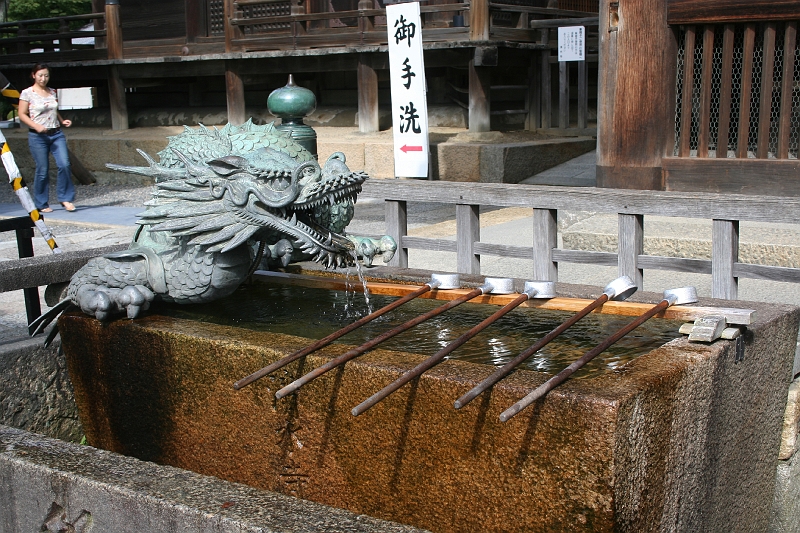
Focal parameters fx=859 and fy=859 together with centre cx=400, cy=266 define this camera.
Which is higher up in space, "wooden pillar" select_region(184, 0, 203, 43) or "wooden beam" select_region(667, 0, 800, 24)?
"wooden pillar" select_region(184, 0, 203, 43)

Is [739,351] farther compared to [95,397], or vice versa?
[95,397]

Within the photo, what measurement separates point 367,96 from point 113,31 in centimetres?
514

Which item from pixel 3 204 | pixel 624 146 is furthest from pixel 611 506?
pixel 3 204

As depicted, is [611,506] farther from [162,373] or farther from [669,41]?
[669,41]

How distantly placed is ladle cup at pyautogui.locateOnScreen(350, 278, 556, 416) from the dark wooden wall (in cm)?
1270

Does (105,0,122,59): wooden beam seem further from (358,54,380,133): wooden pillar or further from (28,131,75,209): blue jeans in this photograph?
(358,54,380,133): wooden pillar

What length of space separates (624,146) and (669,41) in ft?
3.05

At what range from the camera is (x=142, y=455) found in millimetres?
3053

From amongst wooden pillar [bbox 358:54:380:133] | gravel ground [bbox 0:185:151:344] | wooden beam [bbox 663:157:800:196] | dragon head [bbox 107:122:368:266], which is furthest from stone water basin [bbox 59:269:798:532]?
wooden pillar [bbox 358:54:380:133]

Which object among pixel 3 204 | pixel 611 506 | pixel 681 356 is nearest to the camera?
pixel 611 506

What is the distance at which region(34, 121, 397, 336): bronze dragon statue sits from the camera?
2893mm

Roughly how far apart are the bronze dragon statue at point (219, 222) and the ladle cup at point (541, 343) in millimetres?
823

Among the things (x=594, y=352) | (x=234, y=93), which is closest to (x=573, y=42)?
(x=234, y=93)

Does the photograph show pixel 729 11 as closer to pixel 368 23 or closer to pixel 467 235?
pixel 467 235
